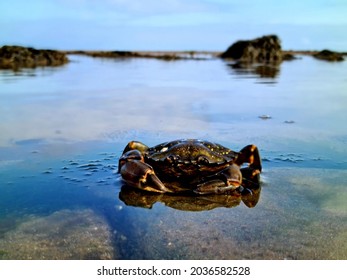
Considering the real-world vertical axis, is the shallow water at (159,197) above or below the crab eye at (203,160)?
below

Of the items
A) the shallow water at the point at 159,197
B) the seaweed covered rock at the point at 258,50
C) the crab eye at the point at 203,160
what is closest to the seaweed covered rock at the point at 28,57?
the seaweed covered rock at the point at 258,50

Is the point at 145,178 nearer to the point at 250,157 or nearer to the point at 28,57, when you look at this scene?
the point at 250,157

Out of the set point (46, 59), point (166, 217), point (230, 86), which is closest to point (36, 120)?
point (166, 217)

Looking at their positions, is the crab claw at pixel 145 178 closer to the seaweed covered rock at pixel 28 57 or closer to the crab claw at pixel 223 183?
the crab claw at pixel 223 183

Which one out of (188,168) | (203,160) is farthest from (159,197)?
(203,160)

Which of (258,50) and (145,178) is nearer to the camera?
(145,178)
